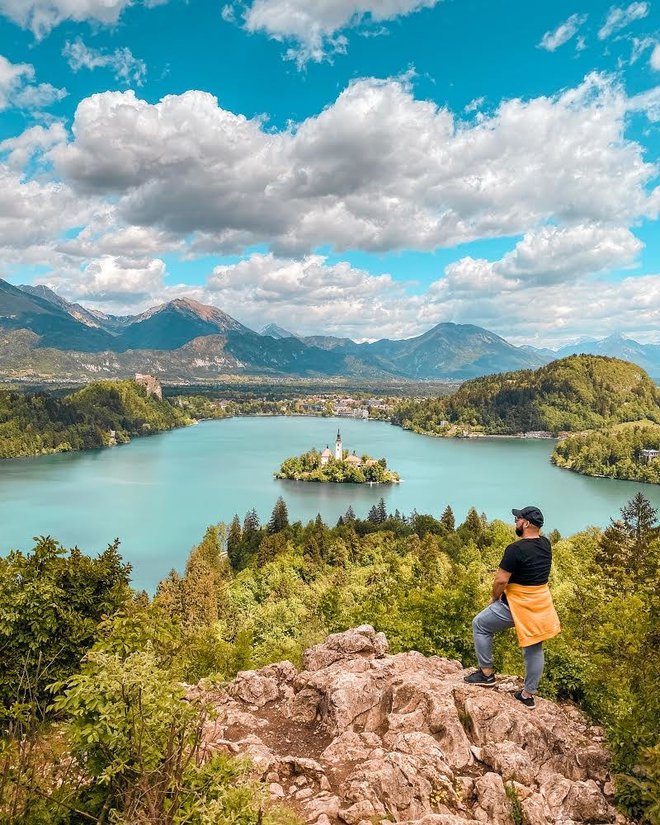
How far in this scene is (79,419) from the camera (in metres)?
141

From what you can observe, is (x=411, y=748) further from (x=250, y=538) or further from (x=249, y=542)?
(x=250, y=538)

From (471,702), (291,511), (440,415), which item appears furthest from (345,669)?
(440,415)

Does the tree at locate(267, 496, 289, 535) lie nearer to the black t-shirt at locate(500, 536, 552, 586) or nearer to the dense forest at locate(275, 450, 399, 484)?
the dense forest at locate(275, 450, 399, 484)

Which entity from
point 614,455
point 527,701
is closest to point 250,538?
point 527,701

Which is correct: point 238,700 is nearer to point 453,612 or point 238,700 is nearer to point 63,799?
point 63,799

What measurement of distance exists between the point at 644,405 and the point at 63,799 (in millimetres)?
185058

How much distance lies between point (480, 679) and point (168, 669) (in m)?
4.38

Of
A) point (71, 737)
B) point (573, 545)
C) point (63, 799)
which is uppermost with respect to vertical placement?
point (71, 737)

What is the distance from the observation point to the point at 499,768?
6336mm

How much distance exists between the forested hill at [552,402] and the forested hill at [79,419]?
273 ft

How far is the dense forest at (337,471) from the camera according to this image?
94.6 m

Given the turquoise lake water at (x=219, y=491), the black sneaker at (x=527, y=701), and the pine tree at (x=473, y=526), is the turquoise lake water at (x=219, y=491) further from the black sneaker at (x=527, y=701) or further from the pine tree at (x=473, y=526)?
the black sneaker at (x=527, y=701)

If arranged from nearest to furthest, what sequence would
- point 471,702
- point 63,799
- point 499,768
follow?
point 63,799 < point 499,768 < point 471,702

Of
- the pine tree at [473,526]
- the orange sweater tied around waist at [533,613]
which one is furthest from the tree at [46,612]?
the pine tree at [473,526]
